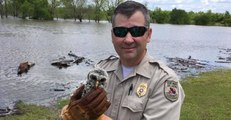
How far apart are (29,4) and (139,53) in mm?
121889

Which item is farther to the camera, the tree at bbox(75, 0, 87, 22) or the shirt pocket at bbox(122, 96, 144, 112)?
the tree at bbox(75, 0, 87, 22)

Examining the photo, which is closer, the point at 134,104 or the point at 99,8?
the point at 134,104

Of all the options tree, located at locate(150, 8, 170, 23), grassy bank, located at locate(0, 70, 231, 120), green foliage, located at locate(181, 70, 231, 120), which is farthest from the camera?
tree, located at locate(150, 8, 170, 23)

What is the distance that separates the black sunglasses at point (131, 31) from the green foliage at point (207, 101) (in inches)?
360

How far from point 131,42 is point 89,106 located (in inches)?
27.8

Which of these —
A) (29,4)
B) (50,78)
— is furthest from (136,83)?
(29,4)

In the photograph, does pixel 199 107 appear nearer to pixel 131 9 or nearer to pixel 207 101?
pixel 207 101

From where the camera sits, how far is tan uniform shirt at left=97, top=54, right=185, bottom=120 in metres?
2.90

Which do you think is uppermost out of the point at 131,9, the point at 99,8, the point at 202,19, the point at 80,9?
the point at 131,9

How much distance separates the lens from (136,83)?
2.99m

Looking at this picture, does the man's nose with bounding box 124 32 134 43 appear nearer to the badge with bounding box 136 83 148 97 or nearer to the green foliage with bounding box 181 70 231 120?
the badge with bounding box 136 83 148 97

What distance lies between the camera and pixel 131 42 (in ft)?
9.89

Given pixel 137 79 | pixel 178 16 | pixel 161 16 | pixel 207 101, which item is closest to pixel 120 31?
pixel 137 79

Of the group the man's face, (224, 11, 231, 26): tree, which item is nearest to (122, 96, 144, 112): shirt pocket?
the man's face
